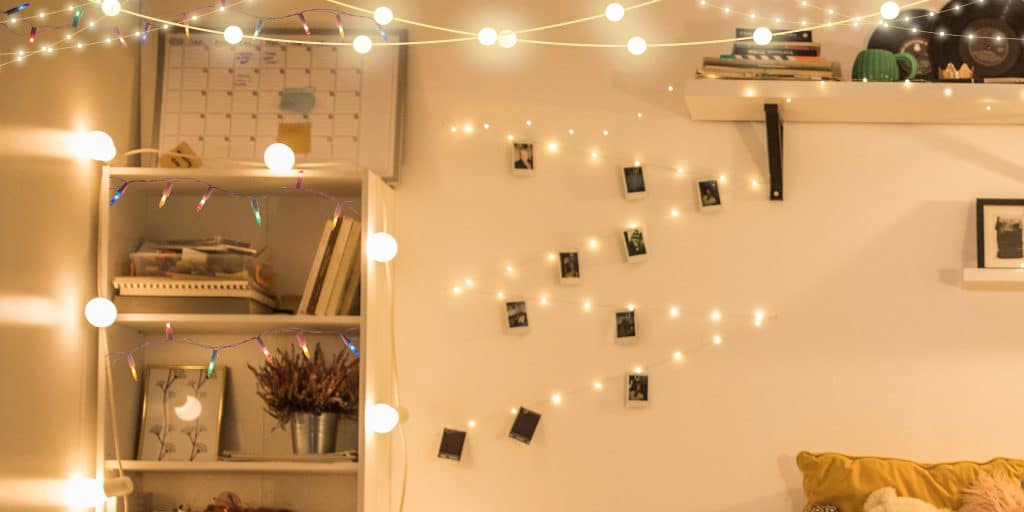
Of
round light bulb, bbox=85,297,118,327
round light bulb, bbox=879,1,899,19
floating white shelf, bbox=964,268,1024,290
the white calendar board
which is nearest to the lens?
round light bulb, bbox=879,1,899,19

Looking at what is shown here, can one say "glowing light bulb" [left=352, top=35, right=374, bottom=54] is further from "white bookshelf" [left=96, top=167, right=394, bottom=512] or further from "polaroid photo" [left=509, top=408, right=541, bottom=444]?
"polaroid photo" [left=509, top=408, right=541, bottom=444]

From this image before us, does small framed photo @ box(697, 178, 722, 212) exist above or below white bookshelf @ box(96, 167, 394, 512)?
above

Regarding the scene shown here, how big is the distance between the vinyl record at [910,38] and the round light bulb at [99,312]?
1.97m

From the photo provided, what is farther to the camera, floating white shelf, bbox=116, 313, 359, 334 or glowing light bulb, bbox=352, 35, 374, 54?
glowing light bulb, bbox=352, 35, 374, 54

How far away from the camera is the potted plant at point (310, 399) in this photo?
278 cm

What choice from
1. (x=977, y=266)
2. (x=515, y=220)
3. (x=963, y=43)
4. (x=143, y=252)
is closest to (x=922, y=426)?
(x=977, y=266)

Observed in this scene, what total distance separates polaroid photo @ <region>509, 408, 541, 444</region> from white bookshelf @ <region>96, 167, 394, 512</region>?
0.32 metres

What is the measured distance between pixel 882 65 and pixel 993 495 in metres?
1.02

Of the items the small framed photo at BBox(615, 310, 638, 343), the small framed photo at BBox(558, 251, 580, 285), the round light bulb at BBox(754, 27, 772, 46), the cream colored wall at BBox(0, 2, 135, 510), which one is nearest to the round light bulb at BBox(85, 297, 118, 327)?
the cream colored wall at BBox(0, 2, 135, 510)

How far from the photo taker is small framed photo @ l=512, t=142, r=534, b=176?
10.1 feet

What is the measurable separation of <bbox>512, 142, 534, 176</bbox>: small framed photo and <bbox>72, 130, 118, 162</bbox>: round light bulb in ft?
3.26

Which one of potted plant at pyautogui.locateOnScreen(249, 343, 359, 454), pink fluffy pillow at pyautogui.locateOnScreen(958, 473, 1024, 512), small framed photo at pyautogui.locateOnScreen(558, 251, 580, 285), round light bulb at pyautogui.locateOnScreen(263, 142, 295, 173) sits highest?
round light bulb at pyautogui.locateOnScreen(263, 142, 295, 173)

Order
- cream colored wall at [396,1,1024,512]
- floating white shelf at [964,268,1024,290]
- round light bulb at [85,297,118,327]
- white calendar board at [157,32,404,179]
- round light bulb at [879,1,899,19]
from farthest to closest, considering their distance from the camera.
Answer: white calendar board at [157,32,404,179], cream colored wall at [396,1,1024,512], floating white shelf at [964,268,1024,290], round light bulb at [85,297,118,327], round light bulb at [879,1,899,19]

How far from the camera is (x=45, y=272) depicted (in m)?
2.60
